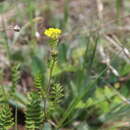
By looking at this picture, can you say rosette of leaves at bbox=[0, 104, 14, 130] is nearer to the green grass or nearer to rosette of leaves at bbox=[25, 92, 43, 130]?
rosette of leaves at bbox=[25, 92, 43, 130]

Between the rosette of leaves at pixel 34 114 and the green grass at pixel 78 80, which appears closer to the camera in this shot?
the rosette of leaves at pixel 34 114

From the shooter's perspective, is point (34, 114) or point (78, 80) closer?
point (34, 114)

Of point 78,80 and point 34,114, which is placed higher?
point 34,114

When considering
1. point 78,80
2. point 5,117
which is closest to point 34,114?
point 5,117

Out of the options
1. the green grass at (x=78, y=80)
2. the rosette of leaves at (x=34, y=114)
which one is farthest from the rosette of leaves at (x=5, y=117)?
the green grass at (x=78, y=80)

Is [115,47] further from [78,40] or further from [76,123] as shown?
[76,123]

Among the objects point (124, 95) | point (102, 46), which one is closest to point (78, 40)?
point (102, 46)

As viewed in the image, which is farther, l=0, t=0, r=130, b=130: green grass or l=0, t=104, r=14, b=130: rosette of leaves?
l=0, t=0, r=130, b=130: green grass

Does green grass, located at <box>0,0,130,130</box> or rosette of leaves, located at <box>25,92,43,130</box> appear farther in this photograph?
green grass, located at <box>0,0,130,130</box>

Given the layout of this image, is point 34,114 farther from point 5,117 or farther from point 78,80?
point 78,80

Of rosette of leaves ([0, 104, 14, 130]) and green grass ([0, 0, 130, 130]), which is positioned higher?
rosette of leaves ([0, 104, 14, 130])

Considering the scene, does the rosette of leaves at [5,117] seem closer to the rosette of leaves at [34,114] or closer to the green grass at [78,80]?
the rosette of leaves at [34,114]

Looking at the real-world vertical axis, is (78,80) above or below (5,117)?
below

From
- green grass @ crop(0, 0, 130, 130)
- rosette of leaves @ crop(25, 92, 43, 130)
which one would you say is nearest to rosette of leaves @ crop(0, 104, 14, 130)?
rosette of leaves @ crop(25, 92, 43, 130)
